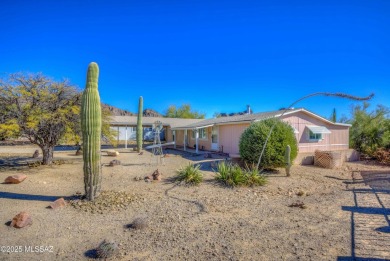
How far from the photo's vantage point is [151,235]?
16.0 feet

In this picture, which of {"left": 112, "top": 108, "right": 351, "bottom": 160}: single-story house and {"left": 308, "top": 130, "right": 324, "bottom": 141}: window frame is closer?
{"left": 112, "top": 108, "right": 351, "bottom": 160}: single-story house

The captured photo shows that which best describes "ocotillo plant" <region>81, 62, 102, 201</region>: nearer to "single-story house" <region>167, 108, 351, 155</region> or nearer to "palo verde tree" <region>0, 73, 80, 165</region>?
"palo verde tree" <region>0, 73, 80, 165</region>

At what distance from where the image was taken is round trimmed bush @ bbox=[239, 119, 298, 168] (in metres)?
11.0

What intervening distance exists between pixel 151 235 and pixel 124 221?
1.05 metres

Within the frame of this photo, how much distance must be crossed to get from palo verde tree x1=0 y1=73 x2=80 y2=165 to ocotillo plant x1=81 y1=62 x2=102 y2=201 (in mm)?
4546

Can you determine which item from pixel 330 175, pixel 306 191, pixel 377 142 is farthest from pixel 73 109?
pixel 377 142

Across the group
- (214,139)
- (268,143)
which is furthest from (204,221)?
(214,139)

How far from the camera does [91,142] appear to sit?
6.61 m

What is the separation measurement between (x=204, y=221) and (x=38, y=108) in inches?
355

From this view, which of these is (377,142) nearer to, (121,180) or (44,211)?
(121,180)

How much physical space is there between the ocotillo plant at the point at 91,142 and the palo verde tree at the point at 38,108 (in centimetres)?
455

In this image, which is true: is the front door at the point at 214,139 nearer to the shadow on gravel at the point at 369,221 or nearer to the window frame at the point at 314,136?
the window frame at the point at 314,136

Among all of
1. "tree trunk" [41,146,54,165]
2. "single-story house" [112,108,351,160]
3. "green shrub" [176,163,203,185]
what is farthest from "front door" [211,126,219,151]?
"tree trunk" [41,146,54,165]

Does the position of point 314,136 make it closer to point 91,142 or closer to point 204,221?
point 204,221
